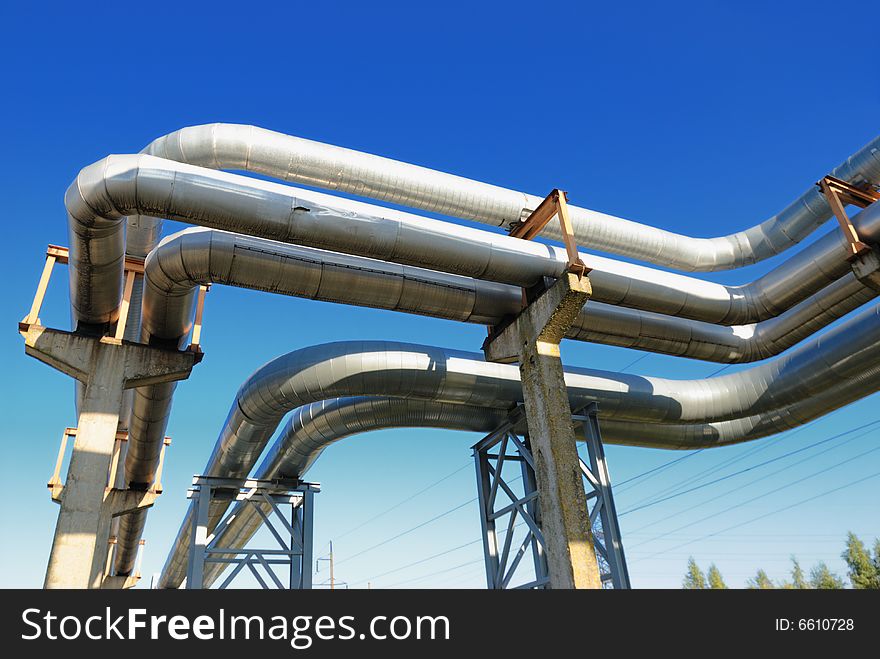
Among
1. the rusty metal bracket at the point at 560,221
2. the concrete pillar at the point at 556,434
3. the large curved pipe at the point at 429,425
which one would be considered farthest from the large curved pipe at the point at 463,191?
the large curved pipe at the point at 429,425

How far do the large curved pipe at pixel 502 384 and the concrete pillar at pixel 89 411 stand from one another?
2622mm

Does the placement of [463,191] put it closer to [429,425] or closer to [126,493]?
[429,425]

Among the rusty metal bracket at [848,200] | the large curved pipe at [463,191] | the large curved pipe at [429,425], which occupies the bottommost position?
the large curved pipe at [429,425]

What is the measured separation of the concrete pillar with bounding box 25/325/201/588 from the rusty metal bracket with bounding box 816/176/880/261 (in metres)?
12.1

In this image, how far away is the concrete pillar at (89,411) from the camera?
29.4ft

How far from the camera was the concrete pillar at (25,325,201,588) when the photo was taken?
897 centimetres

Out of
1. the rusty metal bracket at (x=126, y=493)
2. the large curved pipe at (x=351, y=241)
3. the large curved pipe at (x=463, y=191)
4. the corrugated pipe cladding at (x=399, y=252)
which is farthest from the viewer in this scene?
the rusty metal bracket at (x=126, y=493)

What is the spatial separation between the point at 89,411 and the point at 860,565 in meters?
65.0

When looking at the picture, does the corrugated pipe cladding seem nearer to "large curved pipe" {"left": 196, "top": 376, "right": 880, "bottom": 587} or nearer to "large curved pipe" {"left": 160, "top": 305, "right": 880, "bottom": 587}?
"large curved pipe" {"left": 160, "top": 305, "right": 880, "bottom": 587}

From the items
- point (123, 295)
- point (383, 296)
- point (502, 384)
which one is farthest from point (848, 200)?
point (123, 295)

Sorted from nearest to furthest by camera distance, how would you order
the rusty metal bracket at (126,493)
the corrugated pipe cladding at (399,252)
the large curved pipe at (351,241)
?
the large curved pipe at (351,241)
the corrugated pipe cladding at (399,252)
the rusty metal bracket at (126,493)

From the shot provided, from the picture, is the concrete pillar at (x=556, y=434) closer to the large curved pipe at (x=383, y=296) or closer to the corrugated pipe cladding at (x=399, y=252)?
the corrugated pipe cladding at (x=399, y=252)
